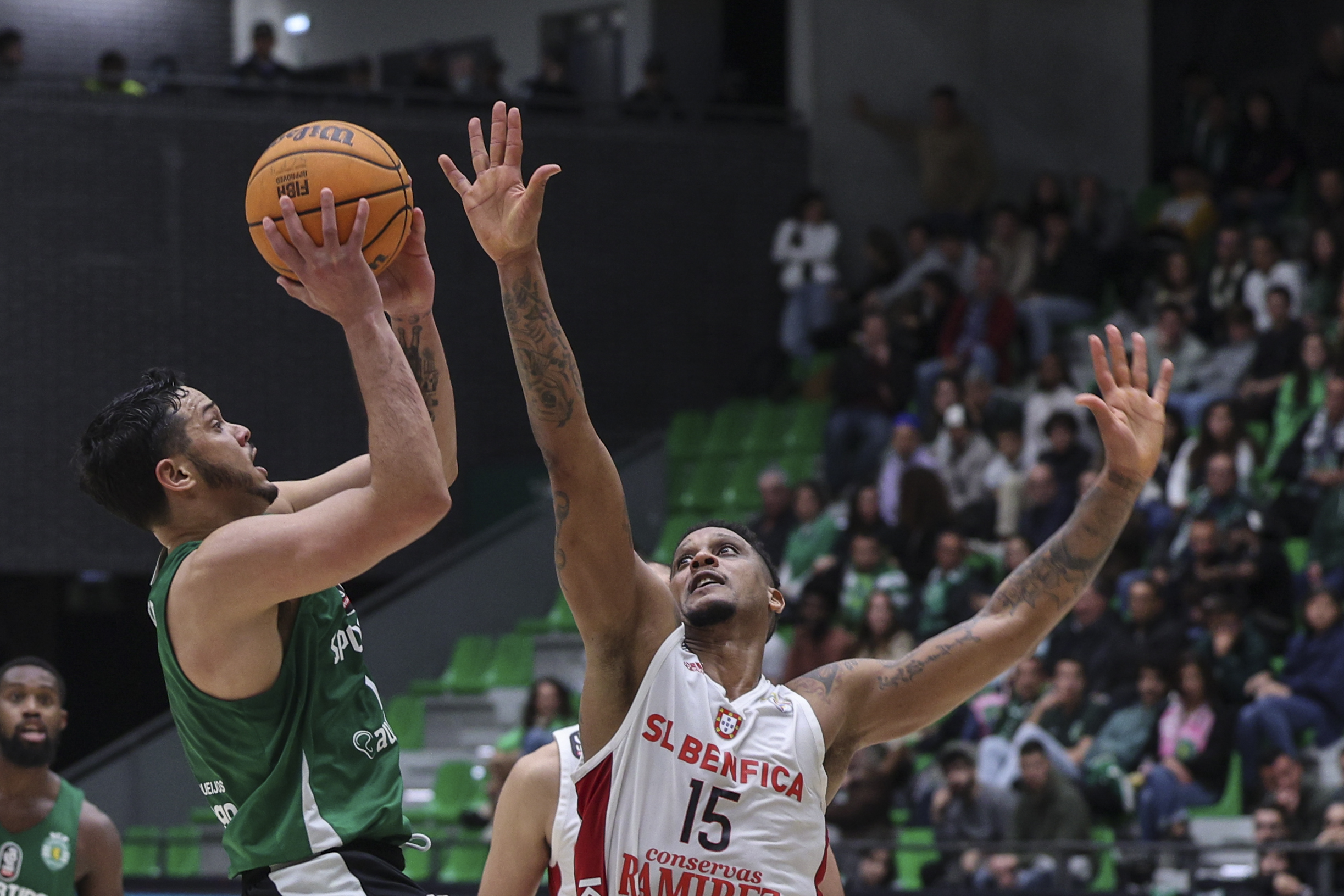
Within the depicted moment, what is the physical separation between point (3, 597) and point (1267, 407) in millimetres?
10100

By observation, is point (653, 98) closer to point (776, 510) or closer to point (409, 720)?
point (776, 510)

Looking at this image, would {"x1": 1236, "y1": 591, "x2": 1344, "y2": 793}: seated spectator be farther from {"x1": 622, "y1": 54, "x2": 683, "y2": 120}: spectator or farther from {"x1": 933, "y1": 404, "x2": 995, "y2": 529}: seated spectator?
{"x1": 622, "y1": 54, "x2": 683, "y2": 120}: spectator

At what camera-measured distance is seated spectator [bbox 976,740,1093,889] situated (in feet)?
29.5

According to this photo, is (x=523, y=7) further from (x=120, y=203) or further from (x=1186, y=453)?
(x=1186, y=453)

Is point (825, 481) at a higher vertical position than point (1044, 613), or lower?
lower

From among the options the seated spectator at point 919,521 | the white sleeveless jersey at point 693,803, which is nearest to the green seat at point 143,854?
the seated spectator at point 919,521

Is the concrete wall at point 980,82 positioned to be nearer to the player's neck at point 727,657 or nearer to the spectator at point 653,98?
the spectator at point 653,98

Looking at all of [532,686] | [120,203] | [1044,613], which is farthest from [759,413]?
[1044,613]

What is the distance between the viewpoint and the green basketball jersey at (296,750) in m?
3.41

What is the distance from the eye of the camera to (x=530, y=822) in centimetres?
480

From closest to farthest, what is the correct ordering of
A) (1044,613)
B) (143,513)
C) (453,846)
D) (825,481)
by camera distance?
(143,513), (1044,613), (453,846), (825,481)

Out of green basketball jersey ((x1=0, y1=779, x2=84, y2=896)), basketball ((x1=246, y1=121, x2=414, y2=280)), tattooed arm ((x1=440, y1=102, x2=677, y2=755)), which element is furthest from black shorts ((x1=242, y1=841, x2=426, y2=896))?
green basketball jersey ((x1=0, y1=779, x2=84, y2=896))

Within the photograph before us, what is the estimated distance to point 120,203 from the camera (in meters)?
13.9

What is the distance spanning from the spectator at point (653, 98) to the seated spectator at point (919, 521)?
483 centimetres
